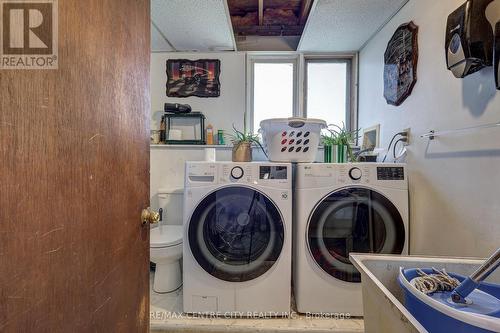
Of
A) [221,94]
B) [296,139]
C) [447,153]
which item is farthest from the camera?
[221,94]

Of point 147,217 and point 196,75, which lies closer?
point 147,217

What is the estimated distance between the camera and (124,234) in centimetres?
72

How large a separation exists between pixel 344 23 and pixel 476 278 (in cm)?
192

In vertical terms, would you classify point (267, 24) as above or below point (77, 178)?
above

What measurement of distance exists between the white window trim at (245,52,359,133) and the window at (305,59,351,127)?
39 millimetres

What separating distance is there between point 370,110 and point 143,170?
207 centimetres

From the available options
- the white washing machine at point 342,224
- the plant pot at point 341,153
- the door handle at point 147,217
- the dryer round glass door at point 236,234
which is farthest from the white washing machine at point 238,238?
the door handle at point 147,217

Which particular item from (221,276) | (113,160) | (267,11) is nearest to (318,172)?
(221,276)

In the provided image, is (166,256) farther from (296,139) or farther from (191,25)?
(191,25)

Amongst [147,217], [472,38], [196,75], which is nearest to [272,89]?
[196,75]

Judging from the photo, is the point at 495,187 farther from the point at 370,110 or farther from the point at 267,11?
the point at 267,11

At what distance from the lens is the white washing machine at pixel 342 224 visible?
148cm

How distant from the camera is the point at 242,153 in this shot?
1778 mm

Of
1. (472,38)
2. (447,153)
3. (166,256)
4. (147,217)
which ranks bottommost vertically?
(166,256)
